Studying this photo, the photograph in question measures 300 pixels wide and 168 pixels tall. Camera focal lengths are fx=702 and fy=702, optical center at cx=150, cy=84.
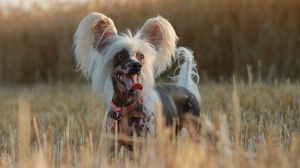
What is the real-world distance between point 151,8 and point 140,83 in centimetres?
790

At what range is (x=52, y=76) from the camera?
41.9 ft

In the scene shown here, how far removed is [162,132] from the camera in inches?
121

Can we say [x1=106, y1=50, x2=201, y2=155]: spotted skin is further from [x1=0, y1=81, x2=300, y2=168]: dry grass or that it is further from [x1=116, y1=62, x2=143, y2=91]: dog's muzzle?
[x1=0, y1=81, x2=300, y2=168]: dry grass

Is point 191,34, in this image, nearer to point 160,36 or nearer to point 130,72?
point 160,36

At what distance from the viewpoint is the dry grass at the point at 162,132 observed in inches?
119

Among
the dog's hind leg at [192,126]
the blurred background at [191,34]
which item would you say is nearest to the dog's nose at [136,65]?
the dog's hind leg at [192,126]

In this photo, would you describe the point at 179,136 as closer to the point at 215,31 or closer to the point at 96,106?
the point at 96,106

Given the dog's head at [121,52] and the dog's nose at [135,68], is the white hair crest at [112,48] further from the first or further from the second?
the dog's nose at [135,68]

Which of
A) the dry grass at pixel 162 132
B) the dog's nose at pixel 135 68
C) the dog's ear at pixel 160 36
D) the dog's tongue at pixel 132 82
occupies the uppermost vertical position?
the dog's ear at pixel 160 36

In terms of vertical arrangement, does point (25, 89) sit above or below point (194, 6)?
below

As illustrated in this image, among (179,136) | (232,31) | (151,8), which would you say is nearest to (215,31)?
(232,31)

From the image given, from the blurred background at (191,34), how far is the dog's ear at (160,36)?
4836 millimetres

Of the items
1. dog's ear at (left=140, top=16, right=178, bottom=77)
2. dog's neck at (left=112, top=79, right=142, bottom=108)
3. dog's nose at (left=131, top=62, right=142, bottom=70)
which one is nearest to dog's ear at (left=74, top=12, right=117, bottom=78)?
dog's ear at (left=140, top=16, right=178, bottom=77)

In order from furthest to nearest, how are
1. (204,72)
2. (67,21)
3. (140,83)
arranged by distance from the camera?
(67,21)
(204,72)
(140,83)
